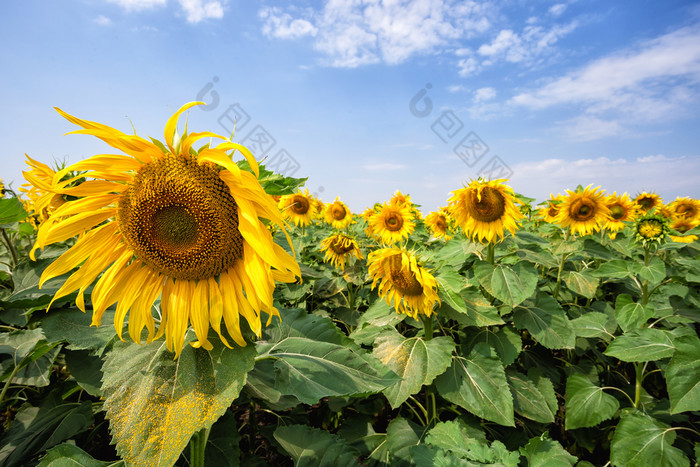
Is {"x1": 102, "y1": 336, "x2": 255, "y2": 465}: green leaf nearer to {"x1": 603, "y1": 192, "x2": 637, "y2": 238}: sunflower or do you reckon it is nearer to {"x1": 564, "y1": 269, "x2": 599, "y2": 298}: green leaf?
{"x1": 564, "y1": 269, "x2": 599, "y2": 298}: green leaf

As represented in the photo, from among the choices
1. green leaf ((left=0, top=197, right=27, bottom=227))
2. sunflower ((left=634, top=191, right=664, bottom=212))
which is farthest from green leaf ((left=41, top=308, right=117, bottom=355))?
sunflower ((left=634, top=191, right=664, bottom=212))

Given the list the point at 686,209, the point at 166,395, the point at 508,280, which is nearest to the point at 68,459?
the point at 166,395


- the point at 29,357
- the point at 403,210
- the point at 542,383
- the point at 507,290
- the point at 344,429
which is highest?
the point at 403,210

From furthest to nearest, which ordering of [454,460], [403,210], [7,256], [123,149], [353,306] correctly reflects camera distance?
[403,210], [353,306], [7,256], [454,460], [123,149]

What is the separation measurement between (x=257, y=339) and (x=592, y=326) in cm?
318

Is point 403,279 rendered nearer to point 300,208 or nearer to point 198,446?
point 198,446

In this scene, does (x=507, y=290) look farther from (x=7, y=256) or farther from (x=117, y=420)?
(x=7, y=256)

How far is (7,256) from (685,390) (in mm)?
6810

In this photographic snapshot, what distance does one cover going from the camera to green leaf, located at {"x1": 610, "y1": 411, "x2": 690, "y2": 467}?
249 centimetres

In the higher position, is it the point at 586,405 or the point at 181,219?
the point at 586,405

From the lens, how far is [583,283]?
4.10 m

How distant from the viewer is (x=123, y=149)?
136 cm

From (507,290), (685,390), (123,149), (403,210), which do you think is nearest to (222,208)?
(123,149)

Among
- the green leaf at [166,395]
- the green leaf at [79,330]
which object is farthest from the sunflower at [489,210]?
the green leaf at [79,330]
